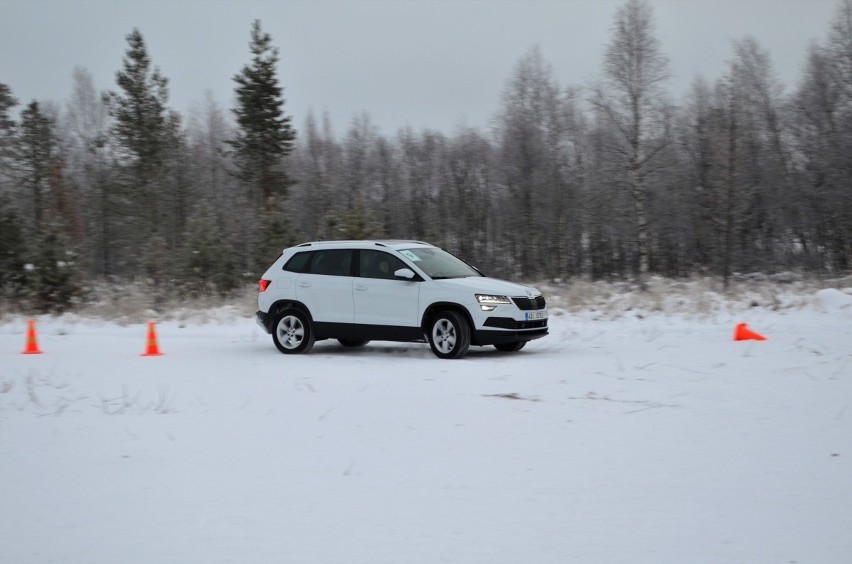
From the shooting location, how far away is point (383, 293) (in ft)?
41.9

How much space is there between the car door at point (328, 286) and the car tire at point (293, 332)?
0.24 metres

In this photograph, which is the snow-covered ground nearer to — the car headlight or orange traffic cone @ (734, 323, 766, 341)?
orange traffic cone @ (734, 323, 766, 341)

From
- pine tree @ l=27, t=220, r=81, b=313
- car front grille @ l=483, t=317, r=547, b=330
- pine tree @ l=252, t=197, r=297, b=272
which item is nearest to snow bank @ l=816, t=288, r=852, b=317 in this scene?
car front grille @ l=483, t=317, r=547, b=330

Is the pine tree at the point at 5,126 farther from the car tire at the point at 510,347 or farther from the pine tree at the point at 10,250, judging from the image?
the car tire at the point at 510,347

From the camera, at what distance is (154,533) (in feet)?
15.9

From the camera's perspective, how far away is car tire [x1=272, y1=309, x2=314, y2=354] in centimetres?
1334

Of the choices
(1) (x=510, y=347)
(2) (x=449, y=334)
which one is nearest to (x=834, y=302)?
(1) (x=510, y=347)

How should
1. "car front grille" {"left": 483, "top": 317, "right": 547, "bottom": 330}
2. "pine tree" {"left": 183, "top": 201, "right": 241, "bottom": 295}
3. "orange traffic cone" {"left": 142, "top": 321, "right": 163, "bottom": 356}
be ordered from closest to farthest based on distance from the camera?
"car front grille" {"left": 483, "top": 317, "right": 547, "bottom": 330} < "orange traffic cone" {"left": 142, "top": 321, "right": 163, "bottom": 356} < "pine tree" {"left": 183, "top": 201, "right": 241, "bottom": 295}

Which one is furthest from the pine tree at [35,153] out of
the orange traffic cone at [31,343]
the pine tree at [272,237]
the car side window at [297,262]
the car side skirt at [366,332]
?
the car side skirt at [366,332]

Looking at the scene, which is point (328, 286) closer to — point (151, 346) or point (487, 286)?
point (487, 286)

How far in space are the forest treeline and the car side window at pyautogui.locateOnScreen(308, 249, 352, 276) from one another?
46.0 feet

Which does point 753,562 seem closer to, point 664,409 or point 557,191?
point 664,409

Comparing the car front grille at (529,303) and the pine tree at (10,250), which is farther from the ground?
the pine tree at (10,250)

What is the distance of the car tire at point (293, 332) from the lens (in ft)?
43.8
